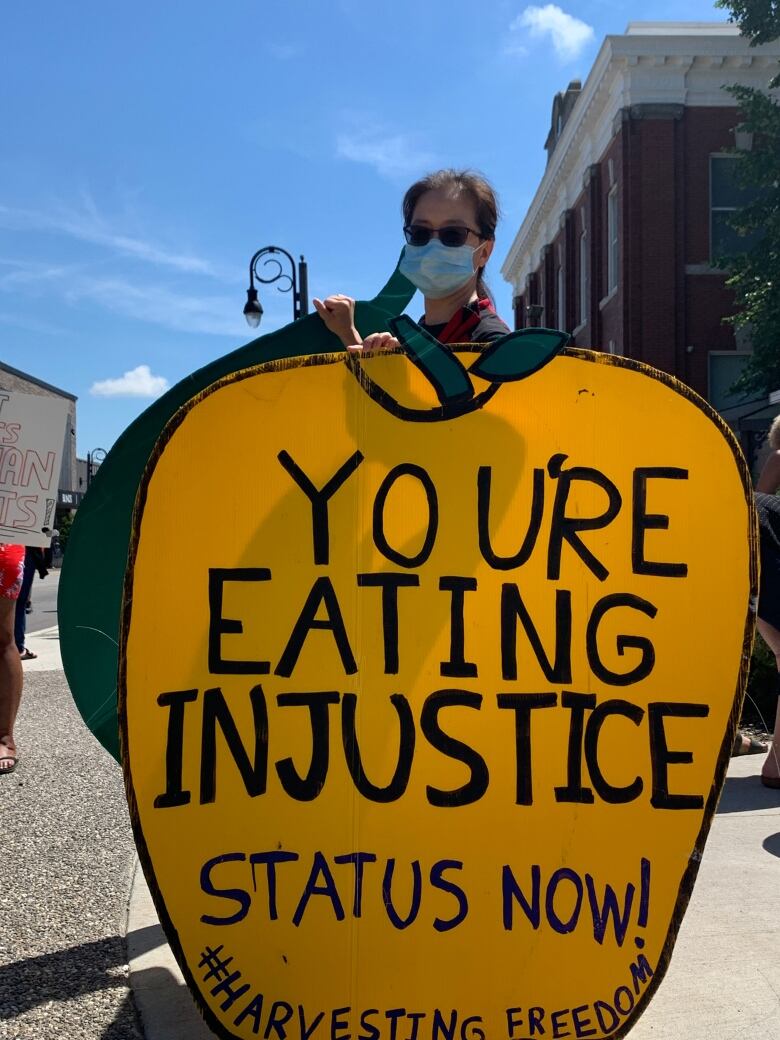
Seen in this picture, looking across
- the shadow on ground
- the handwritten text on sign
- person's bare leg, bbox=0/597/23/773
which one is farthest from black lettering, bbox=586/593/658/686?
person's bare leg, bbox=0/597/23/773

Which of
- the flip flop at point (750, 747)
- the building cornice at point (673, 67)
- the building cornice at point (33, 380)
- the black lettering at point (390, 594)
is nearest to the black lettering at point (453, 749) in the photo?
the black lettering at point (390, 594)

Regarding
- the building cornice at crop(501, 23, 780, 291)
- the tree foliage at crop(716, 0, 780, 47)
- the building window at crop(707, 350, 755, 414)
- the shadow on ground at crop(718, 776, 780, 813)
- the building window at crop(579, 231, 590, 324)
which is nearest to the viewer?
the shadow on ground at crop(718, 776, 780, 813)

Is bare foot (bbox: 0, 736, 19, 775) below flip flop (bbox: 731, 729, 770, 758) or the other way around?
below

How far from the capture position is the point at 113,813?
3.90 m

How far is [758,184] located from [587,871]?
14.5 meters

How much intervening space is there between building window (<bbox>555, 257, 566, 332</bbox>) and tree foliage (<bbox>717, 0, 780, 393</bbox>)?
992cm

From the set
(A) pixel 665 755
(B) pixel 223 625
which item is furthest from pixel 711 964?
(B) pixel 223 625

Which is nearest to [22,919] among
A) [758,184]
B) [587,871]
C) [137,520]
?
[137,520]

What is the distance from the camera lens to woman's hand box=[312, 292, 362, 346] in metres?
2.08

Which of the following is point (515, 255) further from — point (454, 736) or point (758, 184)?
point (454, 736)

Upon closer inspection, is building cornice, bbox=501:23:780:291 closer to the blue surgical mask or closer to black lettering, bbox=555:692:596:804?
the blue surgical mask

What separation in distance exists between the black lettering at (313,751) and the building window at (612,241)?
19.4 m

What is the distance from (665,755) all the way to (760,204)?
14.6 metres

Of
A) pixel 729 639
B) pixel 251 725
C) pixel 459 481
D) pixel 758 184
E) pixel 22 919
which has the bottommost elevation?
pixel 22 919
